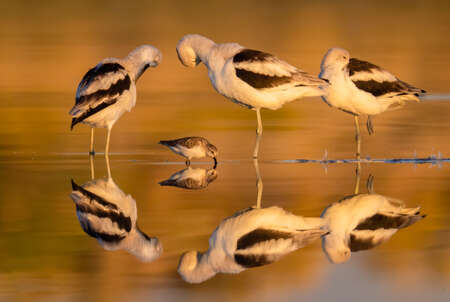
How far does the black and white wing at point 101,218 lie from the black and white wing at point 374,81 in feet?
16.1

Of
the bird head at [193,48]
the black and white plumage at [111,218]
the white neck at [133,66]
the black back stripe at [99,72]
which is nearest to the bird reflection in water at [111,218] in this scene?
the black and white plumage at [111,218]

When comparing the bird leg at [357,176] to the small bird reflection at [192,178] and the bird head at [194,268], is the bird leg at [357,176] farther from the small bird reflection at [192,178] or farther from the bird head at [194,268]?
the bird head at [194,268]

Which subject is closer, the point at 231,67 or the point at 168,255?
the point at 168,255

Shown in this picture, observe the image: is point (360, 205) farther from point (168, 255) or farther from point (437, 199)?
point (168, 255)

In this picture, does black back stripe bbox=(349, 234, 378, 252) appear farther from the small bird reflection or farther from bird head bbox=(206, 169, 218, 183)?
bird head bbox=(206, 169, 218, 183)

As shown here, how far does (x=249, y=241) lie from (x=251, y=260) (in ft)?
1.60

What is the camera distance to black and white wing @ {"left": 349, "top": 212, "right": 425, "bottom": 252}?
8.95 meters

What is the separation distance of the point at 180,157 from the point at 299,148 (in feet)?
5.21

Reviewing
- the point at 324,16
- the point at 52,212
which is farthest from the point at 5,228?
the point at 324,16

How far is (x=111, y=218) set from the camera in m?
9.89

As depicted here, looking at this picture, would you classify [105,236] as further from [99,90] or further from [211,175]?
[99,90]

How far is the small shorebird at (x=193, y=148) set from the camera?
44.4ft

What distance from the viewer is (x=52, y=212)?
10289mm

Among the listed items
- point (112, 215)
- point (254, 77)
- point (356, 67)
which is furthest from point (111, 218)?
point (356, 67)
